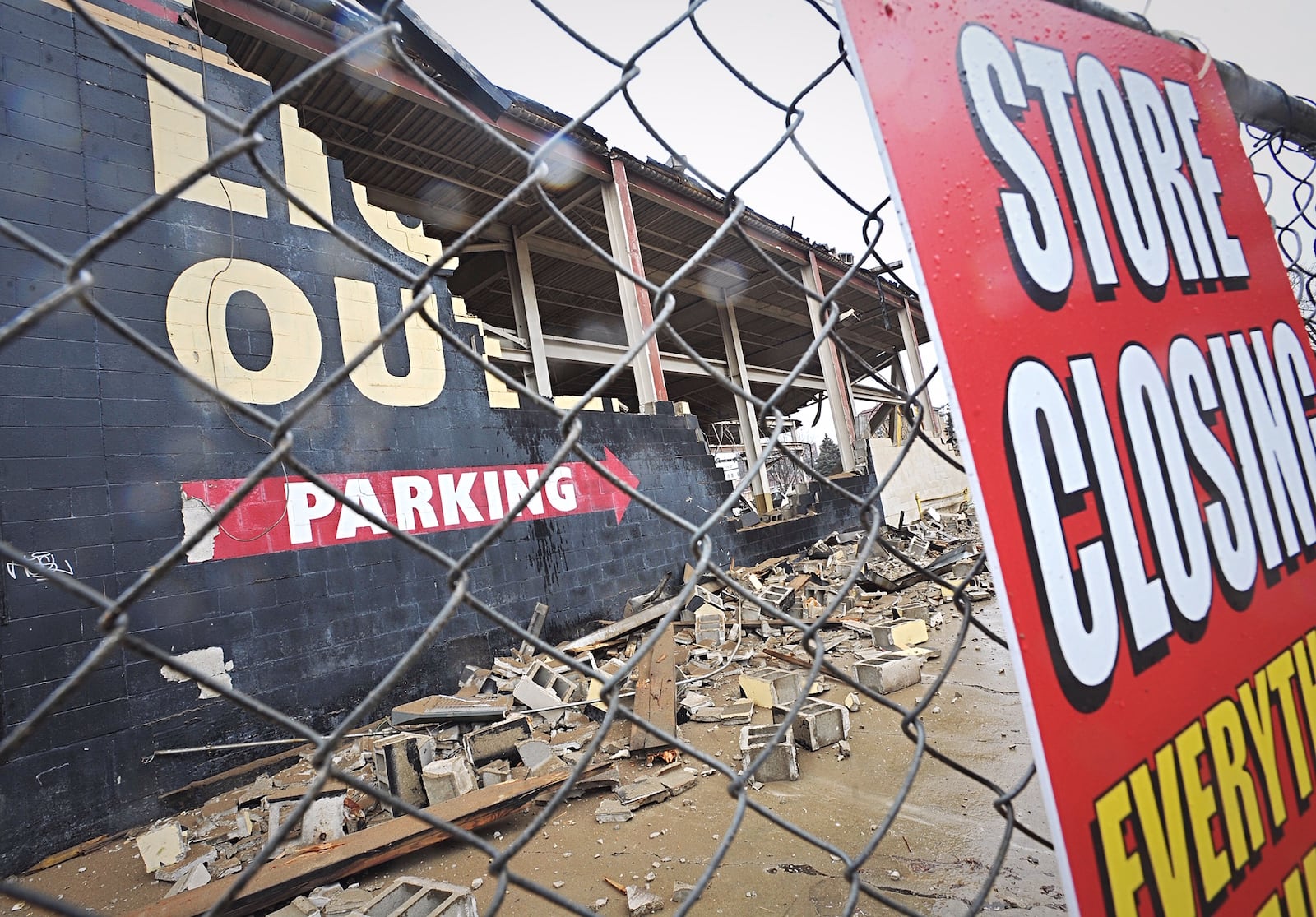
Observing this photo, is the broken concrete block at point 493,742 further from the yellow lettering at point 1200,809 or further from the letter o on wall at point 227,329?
the yellow lettering at point 1200,809

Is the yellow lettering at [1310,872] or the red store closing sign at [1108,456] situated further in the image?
the yellow lettering at [1310,872]

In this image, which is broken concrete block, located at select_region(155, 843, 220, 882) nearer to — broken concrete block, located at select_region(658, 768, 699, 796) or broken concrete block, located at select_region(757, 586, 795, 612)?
broken concrete block, located at select_region(658, 768, 699, 796)

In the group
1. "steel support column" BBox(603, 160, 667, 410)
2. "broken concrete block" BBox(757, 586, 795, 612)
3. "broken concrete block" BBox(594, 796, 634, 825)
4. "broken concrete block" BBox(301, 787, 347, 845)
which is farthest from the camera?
"steel support column" BBox(603, 160, 667, 410)

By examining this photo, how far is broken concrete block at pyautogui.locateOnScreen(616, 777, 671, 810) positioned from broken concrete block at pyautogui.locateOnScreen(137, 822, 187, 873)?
2180mm

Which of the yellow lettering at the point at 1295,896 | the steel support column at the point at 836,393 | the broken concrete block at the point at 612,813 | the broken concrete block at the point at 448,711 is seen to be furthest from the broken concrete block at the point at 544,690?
the steel support column at the point at 836,393

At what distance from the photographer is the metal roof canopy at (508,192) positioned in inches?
244

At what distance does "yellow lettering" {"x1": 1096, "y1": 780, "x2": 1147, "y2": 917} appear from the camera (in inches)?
30.6

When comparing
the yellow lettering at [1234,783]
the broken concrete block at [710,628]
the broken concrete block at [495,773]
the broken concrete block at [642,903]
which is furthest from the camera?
the broken concrete block at [710,628]

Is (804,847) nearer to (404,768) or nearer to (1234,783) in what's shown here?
(1234,783)

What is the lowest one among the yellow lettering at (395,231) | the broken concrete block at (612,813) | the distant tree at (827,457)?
the broken concrete block at (612,813)

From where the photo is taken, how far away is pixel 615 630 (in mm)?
6129

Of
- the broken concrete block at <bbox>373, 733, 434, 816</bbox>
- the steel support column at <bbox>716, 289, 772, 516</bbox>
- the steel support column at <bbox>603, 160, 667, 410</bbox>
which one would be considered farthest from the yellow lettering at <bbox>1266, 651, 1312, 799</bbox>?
the steel support column at <bbox>716, 289, 772, 516</bbox>

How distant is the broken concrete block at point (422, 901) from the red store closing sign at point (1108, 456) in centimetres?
186

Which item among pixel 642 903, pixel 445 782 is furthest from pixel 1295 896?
pixel 445 782
